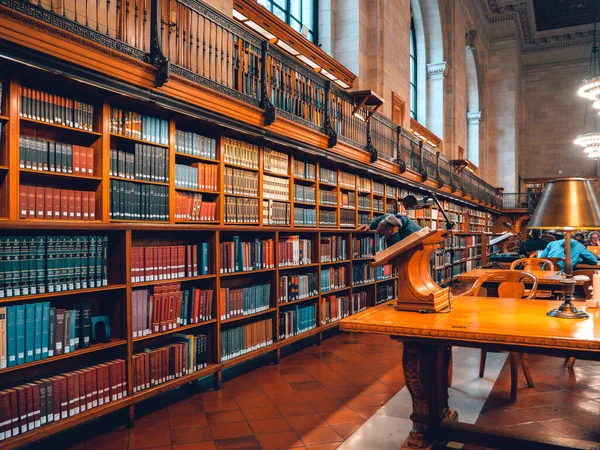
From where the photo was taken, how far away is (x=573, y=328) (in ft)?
7.11

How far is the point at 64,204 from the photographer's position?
3.08 meters

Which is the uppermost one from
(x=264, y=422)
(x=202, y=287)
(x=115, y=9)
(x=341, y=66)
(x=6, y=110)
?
(x=341, y=66)

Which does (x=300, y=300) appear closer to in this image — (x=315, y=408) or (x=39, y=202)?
(x=315, y=408)

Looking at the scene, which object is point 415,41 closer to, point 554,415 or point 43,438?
point 554,415

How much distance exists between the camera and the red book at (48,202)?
297 centimetres

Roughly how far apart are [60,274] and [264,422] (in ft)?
5.05

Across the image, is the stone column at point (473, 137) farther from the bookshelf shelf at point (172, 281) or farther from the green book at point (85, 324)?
the green book at point (85, 324)

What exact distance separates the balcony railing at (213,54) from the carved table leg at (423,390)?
2366 mm

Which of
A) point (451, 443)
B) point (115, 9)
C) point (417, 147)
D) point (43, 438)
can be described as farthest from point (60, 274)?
point (417, 147)

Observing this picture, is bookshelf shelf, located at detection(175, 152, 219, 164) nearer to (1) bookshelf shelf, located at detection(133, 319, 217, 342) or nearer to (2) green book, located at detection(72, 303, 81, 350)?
(1) bookshelf shelf, located at detection(133, 319, 217, 342)

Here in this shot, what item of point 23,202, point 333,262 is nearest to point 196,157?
point 23,202

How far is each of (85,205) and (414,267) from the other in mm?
2065

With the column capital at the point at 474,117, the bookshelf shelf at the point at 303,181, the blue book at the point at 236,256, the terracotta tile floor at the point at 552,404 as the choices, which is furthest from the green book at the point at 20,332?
the column capital at the point at 474,117

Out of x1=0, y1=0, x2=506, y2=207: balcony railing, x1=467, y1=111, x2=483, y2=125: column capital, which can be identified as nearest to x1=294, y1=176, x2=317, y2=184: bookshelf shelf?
x1=0, y1=0, x2=506, y2=207: balcony railing
